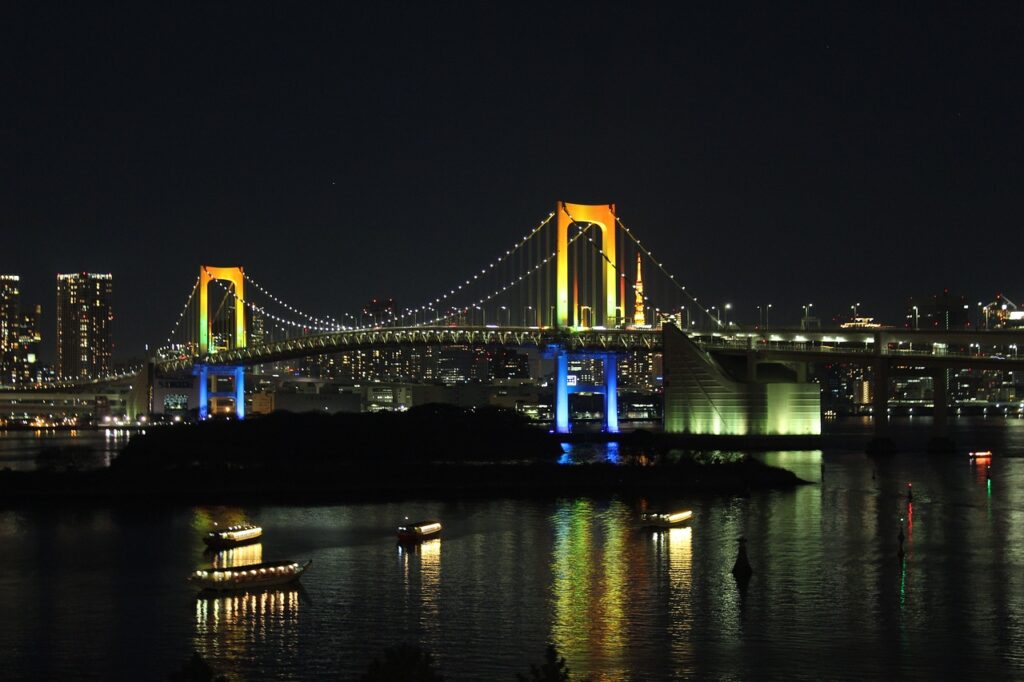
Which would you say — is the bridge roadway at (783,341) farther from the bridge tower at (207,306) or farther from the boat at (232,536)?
the boat at (232,536)

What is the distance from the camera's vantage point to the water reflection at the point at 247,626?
15.8 m

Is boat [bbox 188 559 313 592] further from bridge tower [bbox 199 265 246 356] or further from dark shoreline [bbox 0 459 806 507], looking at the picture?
bridge tower [bbox 199 265 246 356]

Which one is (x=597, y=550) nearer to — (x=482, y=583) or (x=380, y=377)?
(x=482, y=583)

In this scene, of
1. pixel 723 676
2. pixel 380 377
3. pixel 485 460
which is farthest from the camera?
pixel 380 377

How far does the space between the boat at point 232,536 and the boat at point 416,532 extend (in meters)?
2.60

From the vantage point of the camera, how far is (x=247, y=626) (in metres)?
17.4

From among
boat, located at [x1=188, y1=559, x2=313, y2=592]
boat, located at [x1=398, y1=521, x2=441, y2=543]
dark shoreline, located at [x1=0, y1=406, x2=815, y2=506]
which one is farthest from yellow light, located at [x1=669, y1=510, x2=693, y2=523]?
boat, located at [x1=188, y1=559, x2=313, y2=592]

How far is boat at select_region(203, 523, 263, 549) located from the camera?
23781 millimetres

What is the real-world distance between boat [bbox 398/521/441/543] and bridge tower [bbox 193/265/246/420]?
4852 centimetres

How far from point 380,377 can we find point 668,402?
73128mm

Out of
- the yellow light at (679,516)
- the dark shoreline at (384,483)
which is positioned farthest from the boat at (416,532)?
the dark shoreline at (384,483)

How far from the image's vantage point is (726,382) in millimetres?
51188

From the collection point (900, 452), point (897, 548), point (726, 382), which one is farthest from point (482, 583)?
point (900, 452)

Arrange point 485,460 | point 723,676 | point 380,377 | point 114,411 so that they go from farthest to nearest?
point 380,377
point 114,411
point 485,460
point 723,676
